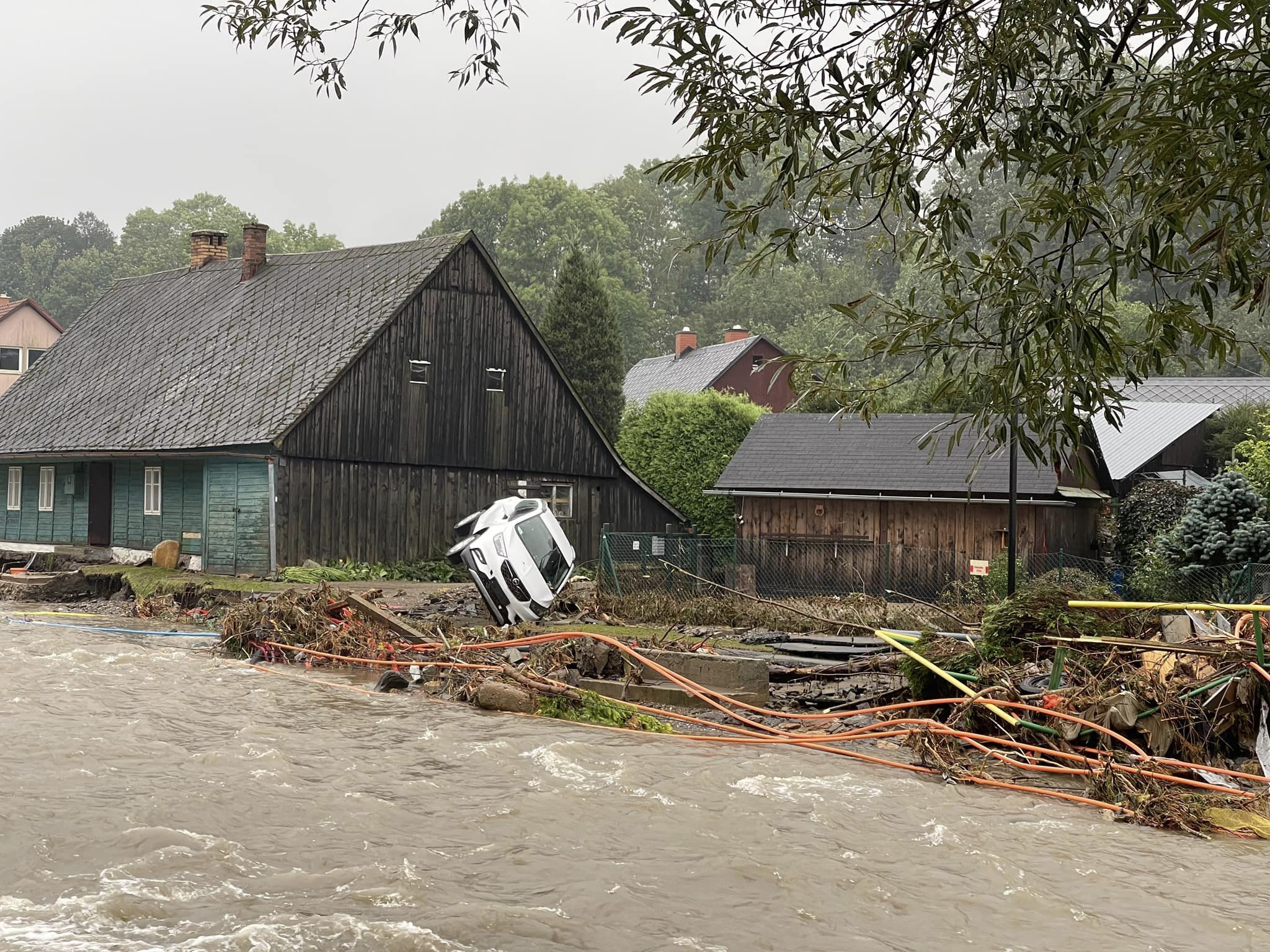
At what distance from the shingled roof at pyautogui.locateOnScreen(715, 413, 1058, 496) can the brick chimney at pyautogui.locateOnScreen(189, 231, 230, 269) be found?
17.1 meters

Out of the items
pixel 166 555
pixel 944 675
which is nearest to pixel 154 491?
pixel 166 555

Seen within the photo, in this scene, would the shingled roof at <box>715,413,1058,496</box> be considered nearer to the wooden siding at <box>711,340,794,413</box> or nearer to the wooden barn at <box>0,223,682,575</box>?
the wooden barn at <box>0,223,682,575</box>

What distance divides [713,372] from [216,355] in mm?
26988

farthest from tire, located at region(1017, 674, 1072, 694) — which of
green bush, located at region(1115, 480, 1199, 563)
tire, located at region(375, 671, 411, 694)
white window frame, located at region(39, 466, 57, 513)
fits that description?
white window frame, located at region(39, 466, 57, 513)

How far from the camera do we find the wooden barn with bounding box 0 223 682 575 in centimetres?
2912

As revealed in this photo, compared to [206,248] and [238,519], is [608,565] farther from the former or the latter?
[206,248]

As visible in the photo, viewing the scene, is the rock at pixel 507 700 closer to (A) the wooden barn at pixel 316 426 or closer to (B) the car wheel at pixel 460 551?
(B) the car wheel at pixel 460 551

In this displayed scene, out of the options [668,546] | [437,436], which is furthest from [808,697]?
[437,436]

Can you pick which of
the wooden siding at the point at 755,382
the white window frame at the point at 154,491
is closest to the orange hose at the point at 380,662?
the white window frame at the point at 154,491

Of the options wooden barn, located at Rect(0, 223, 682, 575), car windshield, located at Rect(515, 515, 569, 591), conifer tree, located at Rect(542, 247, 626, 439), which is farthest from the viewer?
conifer tree, located at Rect(542, 247, 626, 439)

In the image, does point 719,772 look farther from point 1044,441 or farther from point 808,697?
point 1044,441

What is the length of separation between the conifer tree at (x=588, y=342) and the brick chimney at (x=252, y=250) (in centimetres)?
890

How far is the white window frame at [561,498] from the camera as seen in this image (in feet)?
111

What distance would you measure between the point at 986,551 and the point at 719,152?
75.2 ft
